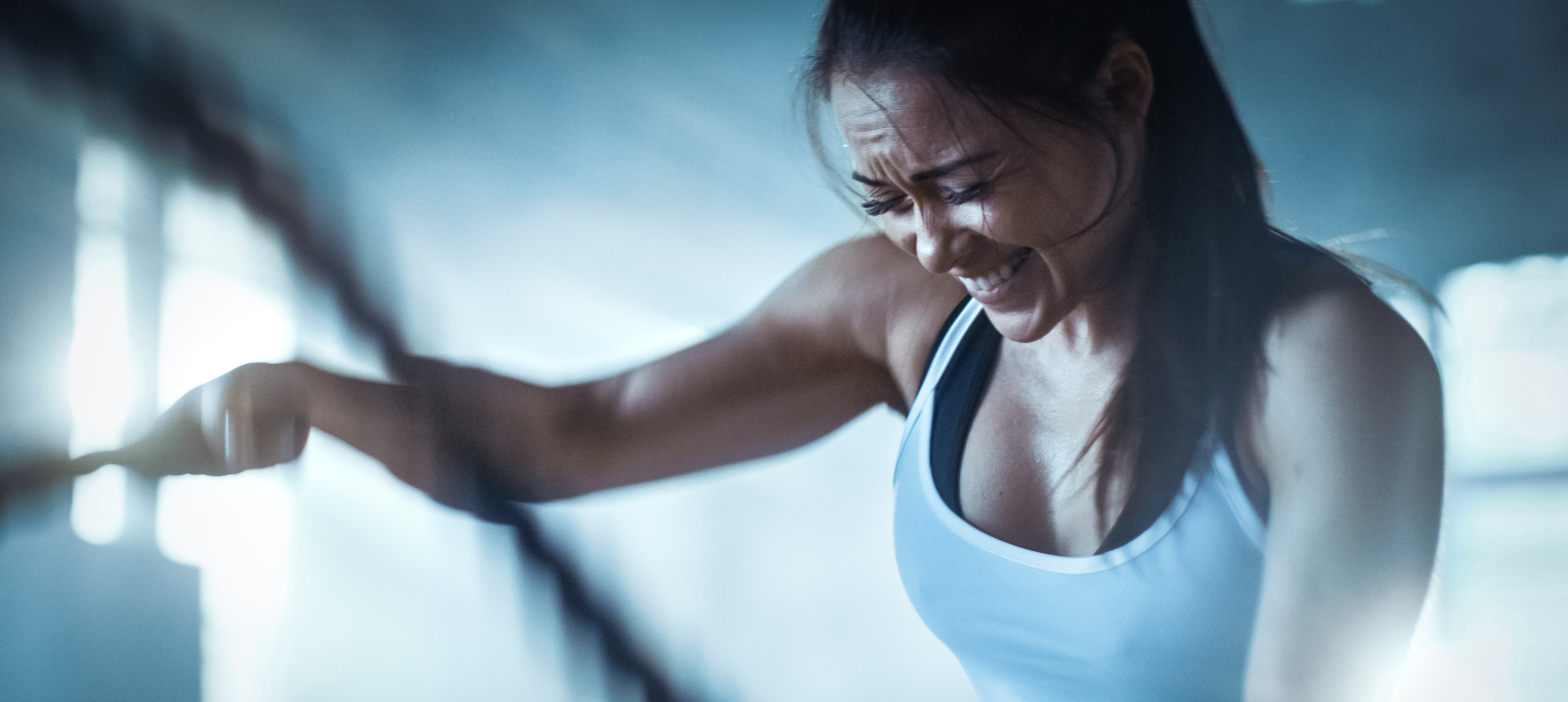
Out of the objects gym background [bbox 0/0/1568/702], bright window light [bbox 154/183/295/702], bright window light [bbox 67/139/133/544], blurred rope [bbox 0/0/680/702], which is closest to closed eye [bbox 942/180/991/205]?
gym background [bbox 0/0/1568/702]

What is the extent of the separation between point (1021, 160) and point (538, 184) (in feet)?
1.16

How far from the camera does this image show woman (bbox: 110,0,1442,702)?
0.55 m

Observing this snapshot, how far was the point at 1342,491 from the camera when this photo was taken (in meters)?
0.53

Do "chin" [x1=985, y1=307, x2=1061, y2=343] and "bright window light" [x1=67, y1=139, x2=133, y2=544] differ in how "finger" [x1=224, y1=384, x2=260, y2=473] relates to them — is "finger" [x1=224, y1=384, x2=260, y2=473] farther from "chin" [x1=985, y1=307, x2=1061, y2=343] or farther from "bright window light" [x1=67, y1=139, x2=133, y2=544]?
"chin" [x1=985, y1=307, x2=1061, y2=343]

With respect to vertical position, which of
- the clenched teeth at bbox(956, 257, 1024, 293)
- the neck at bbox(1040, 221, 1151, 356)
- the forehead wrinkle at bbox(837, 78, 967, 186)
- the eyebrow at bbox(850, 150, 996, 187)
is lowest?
the neck at bbox(1040, 221, 1151, 356)

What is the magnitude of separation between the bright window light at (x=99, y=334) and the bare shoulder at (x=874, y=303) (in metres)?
0.52

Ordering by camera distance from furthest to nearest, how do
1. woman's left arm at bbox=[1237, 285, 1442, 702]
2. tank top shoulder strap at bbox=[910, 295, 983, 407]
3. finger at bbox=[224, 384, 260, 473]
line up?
finger at bbox=[224, 384, 260, 473] < tank top shoulder strap at bbox=[910, 295, 983, 407] < woman's left arm at bbox=[1237, 285, 1442, 702]

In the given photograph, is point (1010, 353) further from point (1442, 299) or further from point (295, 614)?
point (295, 614)

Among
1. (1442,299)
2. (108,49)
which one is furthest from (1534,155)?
(108,49)

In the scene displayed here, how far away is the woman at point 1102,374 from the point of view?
1.79 ft

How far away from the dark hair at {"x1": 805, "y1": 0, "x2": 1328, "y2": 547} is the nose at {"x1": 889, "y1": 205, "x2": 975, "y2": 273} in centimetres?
7

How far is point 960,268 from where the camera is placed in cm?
62

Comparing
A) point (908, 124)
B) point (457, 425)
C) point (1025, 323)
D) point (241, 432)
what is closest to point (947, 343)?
point (1025, 323)

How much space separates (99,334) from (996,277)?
70 centimetres
